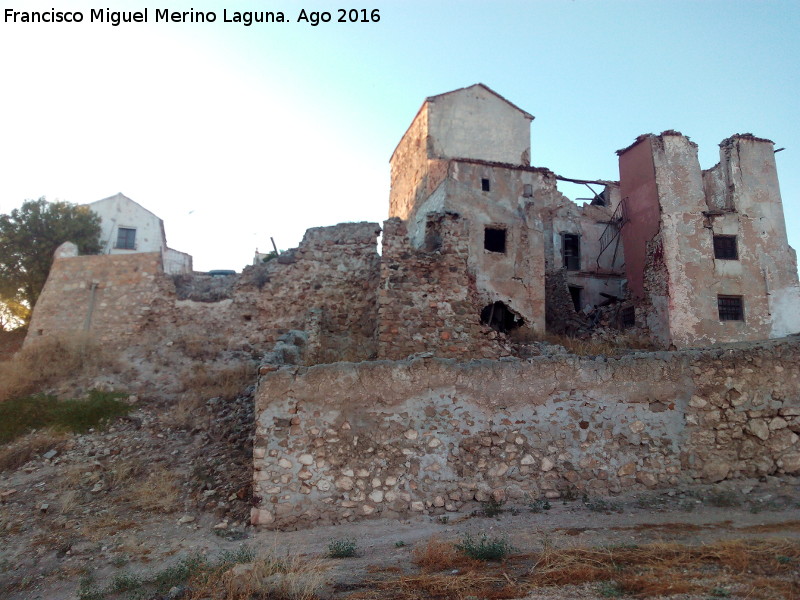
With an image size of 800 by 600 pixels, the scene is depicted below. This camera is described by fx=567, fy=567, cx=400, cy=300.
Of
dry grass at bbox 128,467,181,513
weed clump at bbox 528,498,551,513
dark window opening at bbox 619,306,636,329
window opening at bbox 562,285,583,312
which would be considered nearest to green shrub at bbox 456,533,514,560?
weed clump at bbox 528,498,551,513

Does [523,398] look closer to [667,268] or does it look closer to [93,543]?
[93,543]

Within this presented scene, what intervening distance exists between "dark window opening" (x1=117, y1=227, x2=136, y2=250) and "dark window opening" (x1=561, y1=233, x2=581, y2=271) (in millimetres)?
18605

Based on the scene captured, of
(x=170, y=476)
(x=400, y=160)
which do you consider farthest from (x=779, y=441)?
(x=400, y=160)

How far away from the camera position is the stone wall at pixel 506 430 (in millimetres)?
7352

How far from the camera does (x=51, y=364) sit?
13125mm

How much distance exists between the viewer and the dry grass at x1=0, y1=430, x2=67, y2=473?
937 cm

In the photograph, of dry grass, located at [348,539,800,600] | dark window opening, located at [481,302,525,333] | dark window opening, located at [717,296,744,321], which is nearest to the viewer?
dry grass, located at [348,539,800,600]

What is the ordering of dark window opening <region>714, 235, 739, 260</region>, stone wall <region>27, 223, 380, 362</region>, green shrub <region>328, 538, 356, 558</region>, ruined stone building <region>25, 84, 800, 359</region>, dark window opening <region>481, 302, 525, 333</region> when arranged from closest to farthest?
green shrub <region>328, 538, 356, 558</region>, ruined stone building <region>25, 84, 800, 359</region>, stone wall <region>27, 223, 380, 362</region>, dark window opening <region>481, 302, 525, 333</region>, dark window opening <region>714, 235, 739, 260</region>

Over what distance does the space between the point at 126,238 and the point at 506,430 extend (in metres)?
22.7

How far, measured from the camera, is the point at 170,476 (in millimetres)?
8734

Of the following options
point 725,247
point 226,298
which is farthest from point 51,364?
point 725,247

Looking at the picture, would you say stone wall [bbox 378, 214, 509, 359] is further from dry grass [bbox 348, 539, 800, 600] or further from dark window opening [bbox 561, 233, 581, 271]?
dark window opening [bbox 561, 233, 581, 271]

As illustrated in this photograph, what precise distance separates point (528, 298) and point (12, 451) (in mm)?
12609

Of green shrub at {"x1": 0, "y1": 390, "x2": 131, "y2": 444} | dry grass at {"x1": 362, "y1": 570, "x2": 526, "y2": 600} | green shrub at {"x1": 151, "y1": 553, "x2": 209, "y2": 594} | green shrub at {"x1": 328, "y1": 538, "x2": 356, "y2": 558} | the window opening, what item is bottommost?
green shrub at {"x1": 151, "y1": 553, "x2": 209, "y2": 594}
